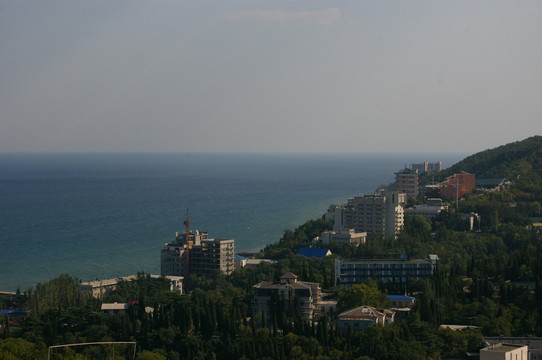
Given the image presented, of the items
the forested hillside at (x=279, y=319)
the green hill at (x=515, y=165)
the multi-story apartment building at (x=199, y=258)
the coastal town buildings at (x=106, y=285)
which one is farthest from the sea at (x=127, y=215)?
the green hill at (x=515, y=165)

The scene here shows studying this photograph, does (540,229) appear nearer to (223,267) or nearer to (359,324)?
(223,267)

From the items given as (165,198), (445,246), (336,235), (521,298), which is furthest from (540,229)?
(165,198)

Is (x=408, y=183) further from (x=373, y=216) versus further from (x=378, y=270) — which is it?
(x=378, y=270)

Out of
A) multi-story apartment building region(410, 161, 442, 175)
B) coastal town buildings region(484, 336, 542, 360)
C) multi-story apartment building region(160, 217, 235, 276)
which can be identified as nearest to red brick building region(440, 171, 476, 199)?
multi-story apartment building region(160, 217, 235, 276)

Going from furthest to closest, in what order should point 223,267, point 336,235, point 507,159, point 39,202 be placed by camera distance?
point 39,202 → point 507,159 → point 336,235 → point 223,267

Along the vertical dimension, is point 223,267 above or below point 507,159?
below

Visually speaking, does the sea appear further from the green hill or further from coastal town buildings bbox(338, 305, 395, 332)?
coastal town buildings bbox(338, 305, 395, 332)
